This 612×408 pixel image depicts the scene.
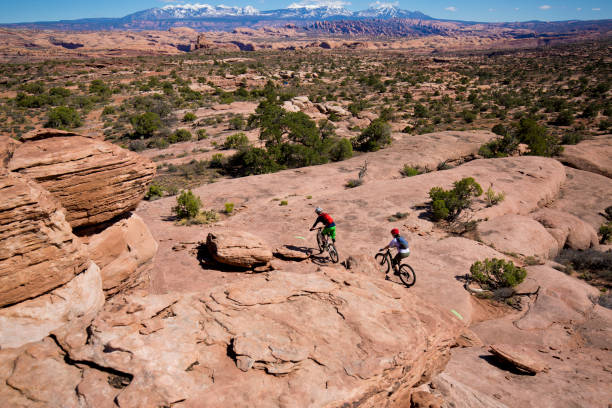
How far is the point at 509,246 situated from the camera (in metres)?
A: 12.8

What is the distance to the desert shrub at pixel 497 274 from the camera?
10.3 metres

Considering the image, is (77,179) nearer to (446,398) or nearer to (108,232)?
(108,232)

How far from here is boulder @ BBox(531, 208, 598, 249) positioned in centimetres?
1409

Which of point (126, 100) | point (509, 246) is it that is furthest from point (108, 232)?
point (126, 100)

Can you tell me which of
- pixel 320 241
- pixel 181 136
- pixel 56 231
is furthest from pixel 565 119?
pixel 56 231

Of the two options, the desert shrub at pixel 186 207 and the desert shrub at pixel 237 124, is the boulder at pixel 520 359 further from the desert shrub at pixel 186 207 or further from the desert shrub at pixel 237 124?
the desert shrub at pixel 237 124

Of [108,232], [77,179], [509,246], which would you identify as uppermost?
[77,179]

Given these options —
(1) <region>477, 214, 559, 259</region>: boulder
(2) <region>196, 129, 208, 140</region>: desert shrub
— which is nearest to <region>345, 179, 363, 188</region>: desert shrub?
(1) <region>477, 214, 559, 259</region>: boulder

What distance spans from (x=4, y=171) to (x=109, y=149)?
192 centimetres

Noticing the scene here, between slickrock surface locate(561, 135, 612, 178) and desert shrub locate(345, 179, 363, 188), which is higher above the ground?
slickrock surface locate(561, 135, 612, 178)

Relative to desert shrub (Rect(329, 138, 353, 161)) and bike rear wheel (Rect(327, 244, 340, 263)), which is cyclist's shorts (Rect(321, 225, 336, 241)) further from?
desert shrub (Rect(329, 138, 353, 161))

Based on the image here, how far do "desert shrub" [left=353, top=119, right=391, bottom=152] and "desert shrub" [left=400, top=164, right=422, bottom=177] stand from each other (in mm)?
5692

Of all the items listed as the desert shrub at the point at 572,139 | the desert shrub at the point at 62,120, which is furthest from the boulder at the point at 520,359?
the desert shrub at the point at 62,120

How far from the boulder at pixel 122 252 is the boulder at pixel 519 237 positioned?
1334cm
